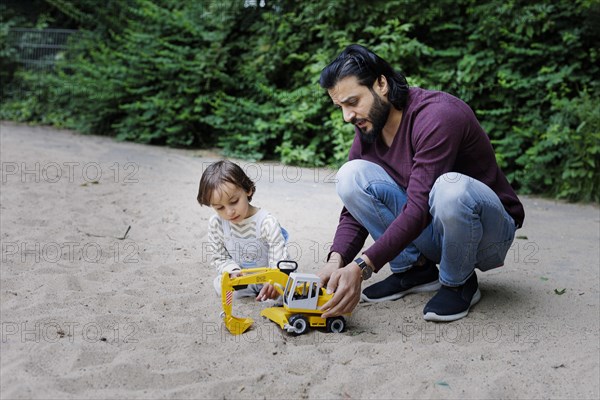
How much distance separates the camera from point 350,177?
2832mm

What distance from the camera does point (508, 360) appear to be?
7.77 ft

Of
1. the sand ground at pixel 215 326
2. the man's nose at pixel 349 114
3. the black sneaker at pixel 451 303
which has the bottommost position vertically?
the sand ground at pixel 215 326

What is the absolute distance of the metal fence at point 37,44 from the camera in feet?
34.7

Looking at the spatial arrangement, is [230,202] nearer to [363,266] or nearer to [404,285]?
[363,266]

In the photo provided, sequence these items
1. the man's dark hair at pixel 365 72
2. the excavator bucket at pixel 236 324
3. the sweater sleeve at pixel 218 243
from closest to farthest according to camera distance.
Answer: the excavator bucket at pixel 236 324, the man's dark hair at pixel 365 72, the sweater sleeve at pixel 218 243

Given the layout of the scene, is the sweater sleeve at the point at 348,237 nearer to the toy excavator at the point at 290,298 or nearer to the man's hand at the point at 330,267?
the man's hand at the point at 330,267

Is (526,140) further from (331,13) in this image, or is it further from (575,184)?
(331,13)

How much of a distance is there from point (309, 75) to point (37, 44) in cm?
550

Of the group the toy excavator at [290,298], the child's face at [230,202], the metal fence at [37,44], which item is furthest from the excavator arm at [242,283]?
the metal fence at [37,44]

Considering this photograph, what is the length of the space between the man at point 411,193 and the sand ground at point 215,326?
21 cm

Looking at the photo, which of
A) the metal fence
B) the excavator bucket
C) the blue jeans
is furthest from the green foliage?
the excavator bucket

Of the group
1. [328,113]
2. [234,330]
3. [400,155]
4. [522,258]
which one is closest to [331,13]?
[328,113]

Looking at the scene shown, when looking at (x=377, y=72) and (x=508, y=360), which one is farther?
(x=377, y=72)

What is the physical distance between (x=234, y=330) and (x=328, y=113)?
17.8 ft
